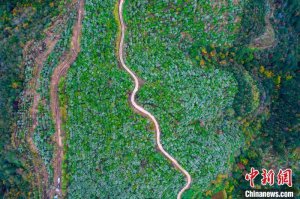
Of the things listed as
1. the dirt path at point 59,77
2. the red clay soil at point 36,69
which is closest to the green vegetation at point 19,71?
the red clay soil at point 36,69

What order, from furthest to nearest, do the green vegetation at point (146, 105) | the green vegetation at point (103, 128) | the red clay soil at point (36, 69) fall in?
the green vegetation at point (146, 105) < the green vegetation at point (103, 128) < the red clay soil at point (36, 69)

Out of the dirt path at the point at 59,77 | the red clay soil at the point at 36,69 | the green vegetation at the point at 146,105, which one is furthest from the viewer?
the green vegetation at the point at 146,105

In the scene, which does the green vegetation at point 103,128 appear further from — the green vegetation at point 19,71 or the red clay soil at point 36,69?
the green vegetation at point 19,71

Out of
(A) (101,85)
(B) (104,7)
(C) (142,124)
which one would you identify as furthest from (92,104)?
Result: (B) (104,7)

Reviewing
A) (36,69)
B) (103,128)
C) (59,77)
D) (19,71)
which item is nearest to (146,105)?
(103,128)

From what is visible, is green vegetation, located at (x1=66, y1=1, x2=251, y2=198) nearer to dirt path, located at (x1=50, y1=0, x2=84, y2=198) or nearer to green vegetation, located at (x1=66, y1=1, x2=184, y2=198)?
green vegetation, located at (x1=66, y1=1, x2=184, y2=198)

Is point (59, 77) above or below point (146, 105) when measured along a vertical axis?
above

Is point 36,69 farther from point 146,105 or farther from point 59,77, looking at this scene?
point 146,105

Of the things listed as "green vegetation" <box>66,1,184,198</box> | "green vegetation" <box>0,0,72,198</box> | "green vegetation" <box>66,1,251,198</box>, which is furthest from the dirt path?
"green vegetation" <box>0,0,72,198</box>

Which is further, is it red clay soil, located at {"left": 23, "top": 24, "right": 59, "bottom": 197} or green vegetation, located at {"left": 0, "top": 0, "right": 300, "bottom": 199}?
green vegetation, located at {"left": 0, "top": 0, "right": 300, "bottom": 199}

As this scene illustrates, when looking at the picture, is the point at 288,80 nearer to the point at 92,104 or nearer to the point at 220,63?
the point at 220,63

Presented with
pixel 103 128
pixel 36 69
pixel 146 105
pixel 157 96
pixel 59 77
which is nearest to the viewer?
pixel 36 69

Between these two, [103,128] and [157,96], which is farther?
Answer: [157,96]
